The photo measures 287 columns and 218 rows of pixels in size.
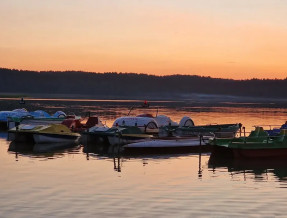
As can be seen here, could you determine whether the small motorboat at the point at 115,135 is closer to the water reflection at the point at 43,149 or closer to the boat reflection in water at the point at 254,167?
the water reflection at the point at 43,149

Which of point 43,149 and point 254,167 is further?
point 43,149

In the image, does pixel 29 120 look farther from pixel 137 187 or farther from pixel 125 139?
pixel 137 187

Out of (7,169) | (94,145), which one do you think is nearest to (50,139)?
(94,145)

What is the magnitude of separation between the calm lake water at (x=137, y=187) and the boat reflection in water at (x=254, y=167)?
57 millimetres

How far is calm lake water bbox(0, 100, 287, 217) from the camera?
21172mm

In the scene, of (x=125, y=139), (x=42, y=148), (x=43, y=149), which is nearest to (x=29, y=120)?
(x=42, y=148)

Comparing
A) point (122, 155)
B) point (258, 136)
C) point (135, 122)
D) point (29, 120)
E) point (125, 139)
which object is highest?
point (135, 122)

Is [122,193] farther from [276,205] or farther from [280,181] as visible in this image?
[280,181]

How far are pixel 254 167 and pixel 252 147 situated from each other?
3046mm

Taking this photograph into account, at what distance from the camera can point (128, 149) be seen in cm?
4238

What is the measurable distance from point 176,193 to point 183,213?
4003mm

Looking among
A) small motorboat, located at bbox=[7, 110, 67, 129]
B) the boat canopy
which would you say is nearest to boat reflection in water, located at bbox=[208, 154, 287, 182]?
the boat canopy

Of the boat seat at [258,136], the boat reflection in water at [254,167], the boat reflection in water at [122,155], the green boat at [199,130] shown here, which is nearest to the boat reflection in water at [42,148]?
the boat reflection in water at [122,155]

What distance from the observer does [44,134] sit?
47.3m
